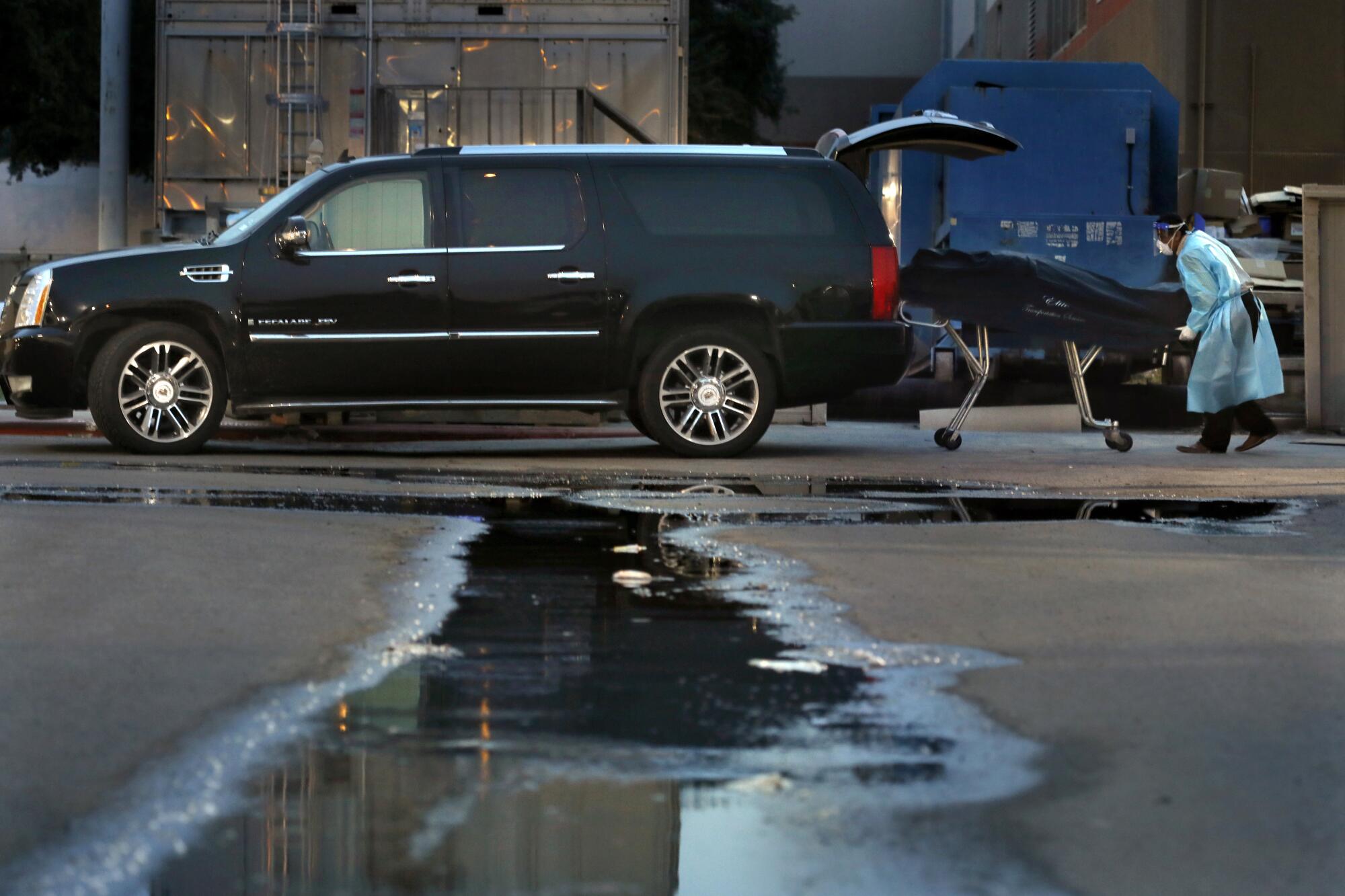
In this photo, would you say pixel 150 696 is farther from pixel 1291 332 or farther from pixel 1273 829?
pixel 1291 332

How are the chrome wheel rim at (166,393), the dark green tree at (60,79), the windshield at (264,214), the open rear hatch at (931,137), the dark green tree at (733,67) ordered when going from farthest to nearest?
the dark green tree at (733,67), the dark green tree at (60,79), the open rear hatch at (931,137), the windshield at (264,214), the chrome wheel rim at (166,393)

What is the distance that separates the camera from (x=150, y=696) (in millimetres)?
4414

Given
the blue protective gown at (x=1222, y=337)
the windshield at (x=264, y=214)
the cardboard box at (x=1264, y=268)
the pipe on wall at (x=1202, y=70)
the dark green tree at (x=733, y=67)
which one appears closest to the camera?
the windshield at (x=264, y=214)

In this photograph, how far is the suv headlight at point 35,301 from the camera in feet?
38.0

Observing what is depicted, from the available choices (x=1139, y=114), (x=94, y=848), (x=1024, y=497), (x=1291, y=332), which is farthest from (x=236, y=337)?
(x=1291, y=332)

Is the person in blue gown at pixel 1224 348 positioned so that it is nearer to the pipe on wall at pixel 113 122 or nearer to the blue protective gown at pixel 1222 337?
the blue protective gown at pixel 1222 337

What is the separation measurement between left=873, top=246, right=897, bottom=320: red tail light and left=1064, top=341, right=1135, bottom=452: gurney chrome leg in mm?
2196

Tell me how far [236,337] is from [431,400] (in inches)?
46.8

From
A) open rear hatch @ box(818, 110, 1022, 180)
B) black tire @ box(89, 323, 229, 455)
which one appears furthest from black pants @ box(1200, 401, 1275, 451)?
black tire @ box(89, 323, 229, 455)

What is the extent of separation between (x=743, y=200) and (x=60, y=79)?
63.8ft

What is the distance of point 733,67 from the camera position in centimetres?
4312

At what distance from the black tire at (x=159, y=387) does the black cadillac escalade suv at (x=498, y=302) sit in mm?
12

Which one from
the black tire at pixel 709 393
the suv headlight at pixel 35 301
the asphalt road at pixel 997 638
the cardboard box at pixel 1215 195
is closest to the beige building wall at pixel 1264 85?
the cardboard box at pixel 1215 195

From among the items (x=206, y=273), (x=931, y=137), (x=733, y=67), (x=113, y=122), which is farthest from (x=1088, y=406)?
(x=733, y=67)
